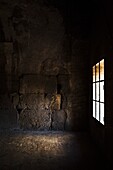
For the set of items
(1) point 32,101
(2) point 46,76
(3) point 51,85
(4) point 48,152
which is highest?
(2) point 46,76

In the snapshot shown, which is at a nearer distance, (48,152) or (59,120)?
(48,152)

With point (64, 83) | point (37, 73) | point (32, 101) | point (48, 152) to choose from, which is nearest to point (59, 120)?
point (32, 101)

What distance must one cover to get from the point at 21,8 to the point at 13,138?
2.94m

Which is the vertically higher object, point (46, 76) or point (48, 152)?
point (46, 76)

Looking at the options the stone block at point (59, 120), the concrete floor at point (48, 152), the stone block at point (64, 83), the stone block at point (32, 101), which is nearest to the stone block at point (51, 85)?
the stone block at point (64, 83)

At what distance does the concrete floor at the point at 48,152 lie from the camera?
8.68ft

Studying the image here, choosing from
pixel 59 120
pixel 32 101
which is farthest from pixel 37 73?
pixel 59 120

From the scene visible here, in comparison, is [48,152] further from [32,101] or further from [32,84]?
[32,84]

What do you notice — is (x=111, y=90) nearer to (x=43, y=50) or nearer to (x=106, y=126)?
(x=106, y=126)

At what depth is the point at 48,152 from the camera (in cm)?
318

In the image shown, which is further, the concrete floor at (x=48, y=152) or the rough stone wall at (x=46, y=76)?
the rough stone wall at (x=46, y=76)

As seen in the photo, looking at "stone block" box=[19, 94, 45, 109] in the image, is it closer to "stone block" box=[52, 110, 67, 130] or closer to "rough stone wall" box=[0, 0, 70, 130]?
"rough stone wall" box=[0, 0, 70, 130]

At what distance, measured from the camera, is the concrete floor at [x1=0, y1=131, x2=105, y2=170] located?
104 inches

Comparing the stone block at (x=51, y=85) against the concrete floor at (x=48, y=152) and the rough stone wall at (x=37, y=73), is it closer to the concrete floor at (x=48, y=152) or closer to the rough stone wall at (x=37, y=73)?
the rough stone wall at (x=37, y=73)
